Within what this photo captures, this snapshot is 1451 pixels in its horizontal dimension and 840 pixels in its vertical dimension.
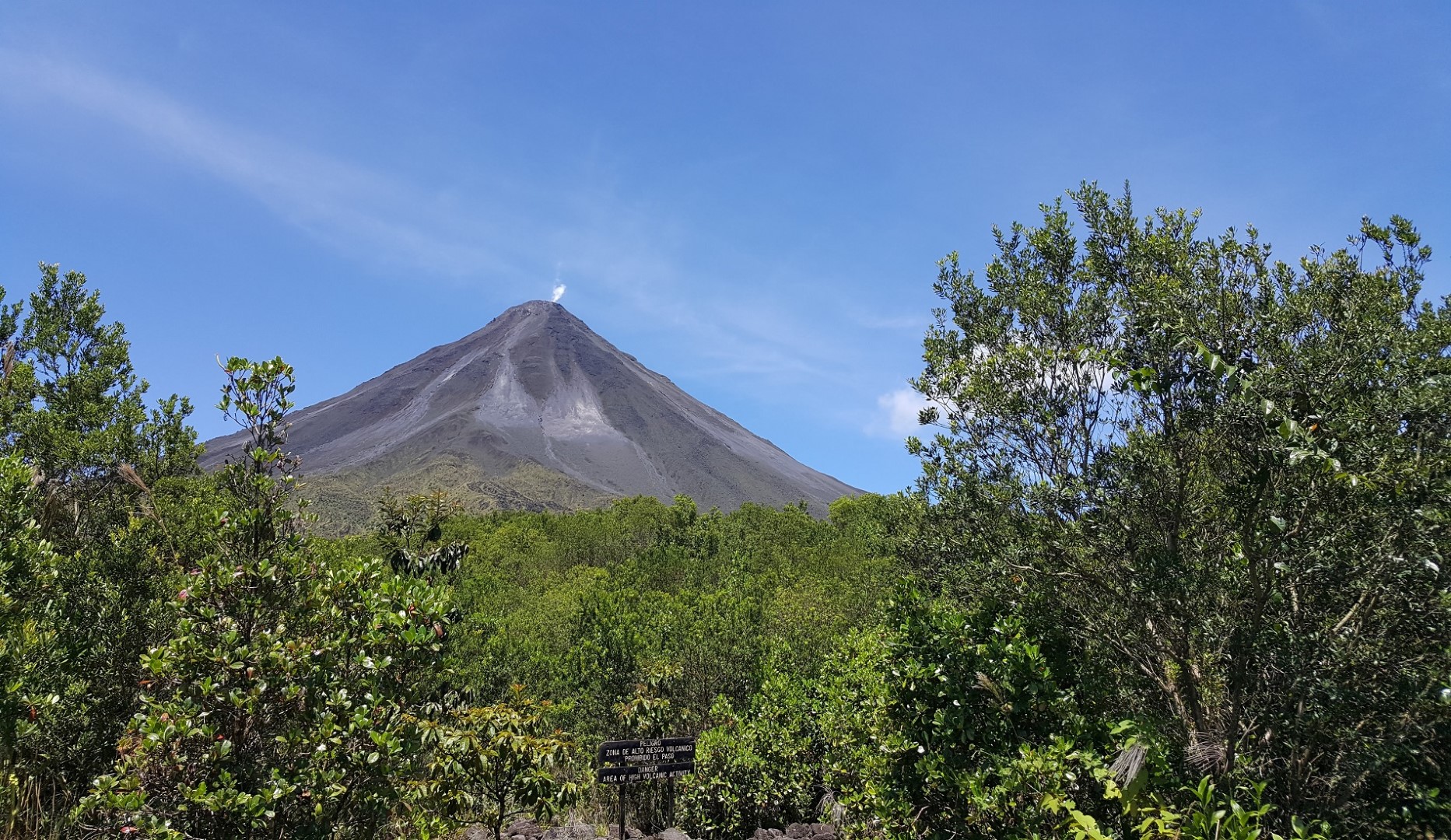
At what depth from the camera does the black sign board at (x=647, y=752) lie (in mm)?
8688

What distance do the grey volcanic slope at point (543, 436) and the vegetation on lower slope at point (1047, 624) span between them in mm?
101015

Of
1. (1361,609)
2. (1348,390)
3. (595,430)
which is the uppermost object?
(595,430)

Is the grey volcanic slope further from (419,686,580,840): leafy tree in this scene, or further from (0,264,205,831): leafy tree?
(419,686,580,840): leafy tree

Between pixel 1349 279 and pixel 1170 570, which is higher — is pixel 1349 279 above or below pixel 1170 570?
above

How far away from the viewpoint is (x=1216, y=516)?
16.0ft

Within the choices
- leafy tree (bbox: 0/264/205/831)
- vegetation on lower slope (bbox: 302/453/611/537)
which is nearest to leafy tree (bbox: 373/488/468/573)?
leafy tree (bbox: 0/264/205/831)

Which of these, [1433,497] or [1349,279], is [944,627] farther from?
[1349,279]

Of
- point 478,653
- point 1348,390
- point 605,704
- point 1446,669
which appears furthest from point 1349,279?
point 478,653

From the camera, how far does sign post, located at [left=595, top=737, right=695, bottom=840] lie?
8.62 metres

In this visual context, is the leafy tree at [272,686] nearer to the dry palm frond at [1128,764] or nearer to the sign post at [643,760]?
the sign post at [643,760]

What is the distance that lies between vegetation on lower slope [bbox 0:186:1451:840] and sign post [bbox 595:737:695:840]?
1182 millimetres

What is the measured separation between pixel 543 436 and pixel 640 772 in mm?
152775

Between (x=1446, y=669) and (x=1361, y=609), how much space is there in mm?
462

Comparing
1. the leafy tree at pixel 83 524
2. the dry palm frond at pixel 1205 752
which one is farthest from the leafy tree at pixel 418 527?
the dry palm frond at pixel 1205 752
